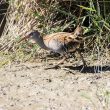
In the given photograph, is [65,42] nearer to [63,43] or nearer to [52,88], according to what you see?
[63,43]

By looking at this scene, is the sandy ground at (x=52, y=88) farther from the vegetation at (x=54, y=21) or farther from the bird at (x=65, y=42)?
the vegetation at (x=54, y=21)

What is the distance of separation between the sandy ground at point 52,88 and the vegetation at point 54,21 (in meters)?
0.52

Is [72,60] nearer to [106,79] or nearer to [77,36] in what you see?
[77,36]

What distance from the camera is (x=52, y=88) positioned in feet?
22.5

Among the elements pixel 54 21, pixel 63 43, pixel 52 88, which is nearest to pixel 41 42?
pixel 63 43

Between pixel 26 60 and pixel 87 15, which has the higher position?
pixel 87 15

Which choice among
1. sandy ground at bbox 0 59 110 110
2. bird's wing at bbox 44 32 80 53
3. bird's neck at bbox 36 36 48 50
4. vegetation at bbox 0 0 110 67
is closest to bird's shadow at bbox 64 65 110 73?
sandy ground at bbox 0 59 110 110

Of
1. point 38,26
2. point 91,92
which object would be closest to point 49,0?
point 38,26

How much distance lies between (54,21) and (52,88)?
83.3 inches

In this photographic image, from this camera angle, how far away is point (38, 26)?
8.68 meters

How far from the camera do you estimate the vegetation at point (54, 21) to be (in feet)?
26.2

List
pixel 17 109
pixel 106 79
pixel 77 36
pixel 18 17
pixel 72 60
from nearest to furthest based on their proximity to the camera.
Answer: pixel 17 109
pixel 106 79
pixel 77 36
pixel 72 60
pixel 18 17

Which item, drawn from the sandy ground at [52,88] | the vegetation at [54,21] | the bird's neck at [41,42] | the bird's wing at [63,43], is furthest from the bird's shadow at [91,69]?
the bird's neck at [41,42]

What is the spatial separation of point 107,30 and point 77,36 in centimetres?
62
